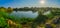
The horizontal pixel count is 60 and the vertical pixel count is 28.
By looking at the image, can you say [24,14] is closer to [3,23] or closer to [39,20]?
[39,20]

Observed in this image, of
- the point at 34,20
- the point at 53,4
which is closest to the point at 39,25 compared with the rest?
the point at 34,20

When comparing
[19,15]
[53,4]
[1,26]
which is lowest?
[1,26]

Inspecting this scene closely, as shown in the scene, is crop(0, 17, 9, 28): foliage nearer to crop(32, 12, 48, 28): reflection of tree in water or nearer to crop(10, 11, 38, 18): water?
crop(10, 11, 38, 18): water

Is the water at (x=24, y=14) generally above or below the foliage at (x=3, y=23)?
above

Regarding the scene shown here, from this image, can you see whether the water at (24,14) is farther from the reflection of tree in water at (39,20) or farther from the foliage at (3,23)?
the foliage at (3,23)

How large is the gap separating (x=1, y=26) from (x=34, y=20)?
55 centimetres

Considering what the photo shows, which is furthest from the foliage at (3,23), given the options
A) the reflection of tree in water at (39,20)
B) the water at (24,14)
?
the reflection of tree in water at (39,20)

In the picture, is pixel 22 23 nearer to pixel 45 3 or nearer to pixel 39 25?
pixel 39 25

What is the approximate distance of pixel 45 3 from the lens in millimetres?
2350

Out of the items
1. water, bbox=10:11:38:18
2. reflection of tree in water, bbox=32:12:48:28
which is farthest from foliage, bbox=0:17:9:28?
reflection of tree in water, bbox=32:12:48:28

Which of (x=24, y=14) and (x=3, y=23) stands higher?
(x=24, y=14)

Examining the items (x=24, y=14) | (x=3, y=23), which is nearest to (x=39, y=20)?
(x=24, y=14)

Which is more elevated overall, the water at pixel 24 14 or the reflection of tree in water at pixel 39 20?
the water at pixel 24 14

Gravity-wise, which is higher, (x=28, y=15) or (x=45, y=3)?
(x=45, y=3)
